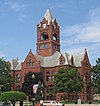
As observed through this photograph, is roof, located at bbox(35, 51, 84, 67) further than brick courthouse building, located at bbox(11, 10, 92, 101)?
Yes

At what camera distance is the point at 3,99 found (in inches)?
2256

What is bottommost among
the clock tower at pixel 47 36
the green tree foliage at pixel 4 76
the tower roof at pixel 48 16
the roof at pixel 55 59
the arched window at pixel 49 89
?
the arched window at pixel 49 89

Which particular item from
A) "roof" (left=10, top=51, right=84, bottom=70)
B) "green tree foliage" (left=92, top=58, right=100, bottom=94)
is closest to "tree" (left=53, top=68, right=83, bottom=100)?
"green tree foliage" (left=92, top=58, right=100, bottom=94)

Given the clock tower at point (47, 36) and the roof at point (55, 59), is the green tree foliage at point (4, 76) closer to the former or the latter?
the roof at point (55, 59)

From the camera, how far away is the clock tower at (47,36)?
125 meters

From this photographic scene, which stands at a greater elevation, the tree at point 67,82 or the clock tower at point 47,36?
the clock tower at point 47,36

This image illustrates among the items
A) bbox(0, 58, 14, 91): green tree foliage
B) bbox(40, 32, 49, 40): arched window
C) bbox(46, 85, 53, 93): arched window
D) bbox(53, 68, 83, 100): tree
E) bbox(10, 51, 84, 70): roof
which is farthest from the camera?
bbox(40, 32, 49, 40): arched window

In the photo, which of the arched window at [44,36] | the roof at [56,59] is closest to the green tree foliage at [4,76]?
the roof at [56,59]

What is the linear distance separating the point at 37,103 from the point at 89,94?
75.8m

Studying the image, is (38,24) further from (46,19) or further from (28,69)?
(28,69)

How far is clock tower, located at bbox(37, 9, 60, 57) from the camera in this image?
411 ft

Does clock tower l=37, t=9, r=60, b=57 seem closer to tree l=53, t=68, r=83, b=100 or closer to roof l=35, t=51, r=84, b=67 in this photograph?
roof l=35, t=51, r=84, b=67

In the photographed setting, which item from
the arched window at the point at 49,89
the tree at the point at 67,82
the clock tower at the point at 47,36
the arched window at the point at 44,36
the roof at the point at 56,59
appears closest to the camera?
the tree at the point at 67,82

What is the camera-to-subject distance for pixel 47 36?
12925cm
